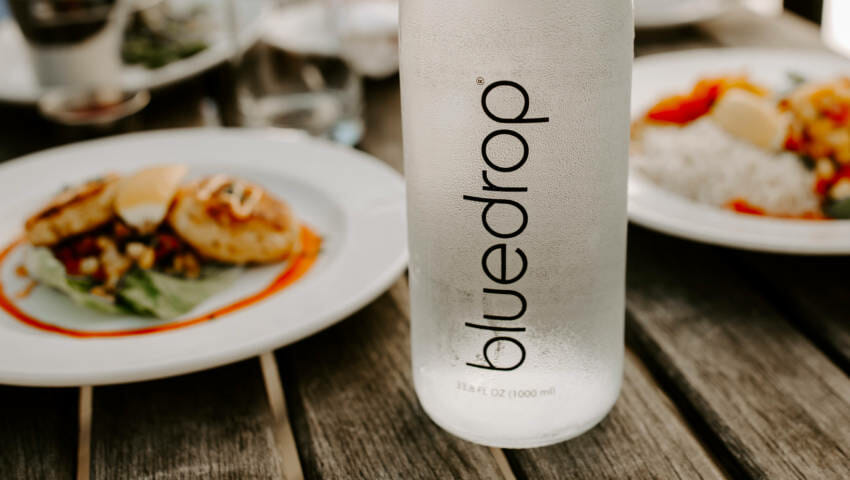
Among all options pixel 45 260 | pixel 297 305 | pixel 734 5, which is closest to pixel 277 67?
pixel 45 260

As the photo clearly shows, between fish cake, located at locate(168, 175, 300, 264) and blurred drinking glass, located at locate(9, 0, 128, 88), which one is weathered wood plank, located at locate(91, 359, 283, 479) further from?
blurred drinking glass, located at locate(9, 0, 128, 88)

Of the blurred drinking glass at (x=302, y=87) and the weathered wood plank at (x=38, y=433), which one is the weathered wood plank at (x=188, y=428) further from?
the blurred drinking glass at (x=302, y=87)

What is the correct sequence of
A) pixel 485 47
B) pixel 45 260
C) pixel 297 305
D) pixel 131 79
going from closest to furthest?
pixel 485 47, pixel 297 305, pixel 45 260, pixel 131 79

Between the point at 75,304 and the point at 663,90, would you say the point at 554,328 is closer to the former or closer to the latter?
the point at 75,304

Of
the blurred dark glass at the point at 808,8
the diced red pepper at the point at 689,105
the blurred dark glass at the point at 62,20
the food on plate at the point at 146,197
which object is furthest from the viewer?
the blurred dark glass at the point at 808,8

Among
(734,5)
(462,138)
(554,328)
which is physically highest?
(462,138)

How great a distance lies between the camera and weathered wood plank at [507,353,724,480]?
0.57 m

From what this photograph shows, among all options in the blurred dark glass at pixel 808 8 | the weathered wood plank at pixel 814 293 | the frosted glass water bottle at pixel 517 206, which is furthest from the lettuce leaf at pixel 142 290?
the blurred dark glass at pixel 808 8

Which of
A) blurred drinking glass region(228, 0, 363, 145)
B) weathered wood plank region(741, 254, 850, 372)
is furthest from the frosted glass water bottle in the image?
blurred drinking glass region(228, 0, 363, 145)

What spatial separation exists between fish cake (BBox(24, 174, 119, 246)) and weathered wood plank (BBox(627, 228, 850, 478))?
19.5 inches

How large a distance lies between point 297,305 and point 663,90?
2.18 ft

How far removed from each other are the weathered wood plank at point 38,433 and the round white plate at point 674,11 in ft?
3.70

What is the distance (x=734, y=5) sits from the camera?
164 centimetres

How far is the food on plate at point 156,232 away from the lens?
824 millimetres
